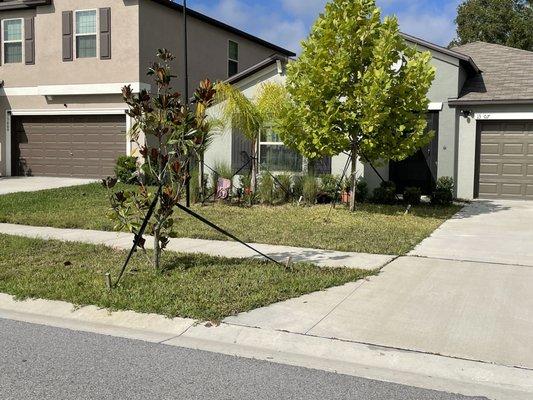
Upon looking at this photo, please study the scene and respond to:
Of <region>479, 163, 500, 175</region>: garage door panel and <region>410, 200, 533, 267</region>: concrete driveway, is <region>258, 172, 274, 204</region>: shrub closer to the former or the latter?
<region>410, 200, 533, 267</region>: concrete driveway

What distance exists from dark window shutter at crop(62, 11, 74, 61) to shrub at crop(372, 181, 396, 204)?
1200cm

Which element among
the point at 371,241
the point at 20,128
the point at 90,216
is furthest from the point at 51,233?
the point at 20,128

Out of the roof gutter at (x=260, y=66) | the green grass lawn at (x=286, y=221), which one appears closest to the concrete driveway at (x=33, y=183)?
the green grass lawn at (x=286, y=221)

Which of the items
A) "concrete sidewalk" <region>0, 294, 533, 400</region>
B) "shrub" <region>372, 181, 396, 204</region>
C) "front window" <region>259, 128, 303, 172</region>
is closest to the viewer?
"concrete sidewalk" <region>0, 294, 533, 400</region>

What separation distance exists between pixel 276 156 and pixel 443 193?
473 cm

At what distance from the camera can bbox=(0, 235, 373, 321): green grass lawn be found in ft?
20.3

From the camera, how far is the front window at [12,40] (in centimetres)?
2152

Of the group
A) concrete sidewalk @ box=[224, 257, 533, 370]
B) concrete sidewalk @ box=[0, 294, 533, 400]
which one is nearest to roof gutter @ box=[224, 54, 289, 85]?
concrete sidewalk @ box=[224, 257, 533, 370]

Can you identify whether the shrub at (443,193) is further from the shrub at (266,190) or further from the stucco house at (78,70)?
the stucco house at (78,70)

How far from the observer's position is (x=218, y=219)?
12234mm

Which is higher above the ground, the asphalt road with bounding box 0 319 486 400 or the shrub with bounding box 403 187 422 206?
the shrub with bounding box 403 187 422 206

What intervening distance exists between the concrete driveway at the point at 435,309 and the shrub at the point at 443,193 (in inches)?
223

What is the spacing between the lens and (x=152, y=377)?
4.52m

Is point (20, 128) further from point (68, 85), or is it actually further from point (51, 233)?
point (51, 233)
